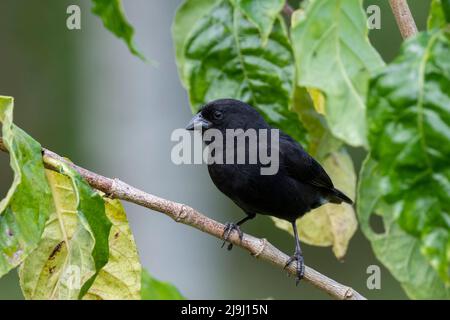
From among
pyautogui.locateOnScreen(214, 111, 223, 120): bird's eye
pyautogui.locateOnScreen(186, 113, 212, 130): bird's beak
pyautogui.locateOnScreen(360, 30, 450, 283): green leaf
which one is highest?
pyautogui.locateOnScreen(360, 30, 450, 283): green leaf

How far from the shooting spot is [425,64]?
4.80 feet

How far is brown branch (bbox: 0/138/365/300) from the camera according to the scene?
2471mm

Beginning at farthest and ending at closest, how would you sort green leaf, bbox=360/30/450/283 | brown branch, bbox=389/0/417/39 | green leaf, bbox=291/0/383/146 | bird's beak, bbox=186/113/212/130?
1. bird's beak, bbox=186/113/212/130
2. brown branch, bbox=389/0/417/39
3. green leaf, bbox=291/0/383/146
4. green leaf, bbox=360/30/450/283

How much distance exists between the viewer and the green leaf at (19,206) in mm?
1985

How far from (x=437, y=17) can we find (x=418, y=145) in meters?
0.29

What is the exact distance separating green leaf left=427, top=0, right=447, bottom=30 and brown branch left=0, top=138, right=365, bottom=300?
1.14 m

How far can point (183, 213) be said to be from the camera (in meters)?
2.62

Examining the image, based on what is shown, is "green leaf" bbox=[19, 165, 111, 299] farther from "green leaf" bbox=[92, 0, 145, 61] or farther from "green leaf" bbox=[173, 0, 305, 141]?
"green leaf" bbox=[92, 0, 145, 61]

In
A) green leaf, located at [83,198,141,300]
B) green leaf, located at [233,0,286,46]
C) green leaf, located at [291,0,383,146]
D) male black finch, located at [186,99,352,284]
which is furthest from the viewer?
male black finch, located at [186,99,352,284]

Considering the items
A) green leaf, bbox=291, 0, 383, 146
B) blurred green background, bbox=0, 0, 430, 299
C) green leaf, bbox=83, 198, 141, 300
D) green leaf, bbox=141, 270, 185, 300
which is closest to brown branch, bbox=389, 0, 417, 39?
green leaf, bbox=291, 0, 383, 146

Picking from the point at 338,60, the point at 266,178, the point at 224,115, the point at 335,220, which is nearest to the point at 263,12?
the point at 338,60

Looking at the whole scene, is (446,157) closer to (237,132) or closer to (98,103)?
(237,132)

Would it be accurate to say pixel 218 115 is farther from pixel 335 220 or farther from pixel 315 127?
pixel 315 127
